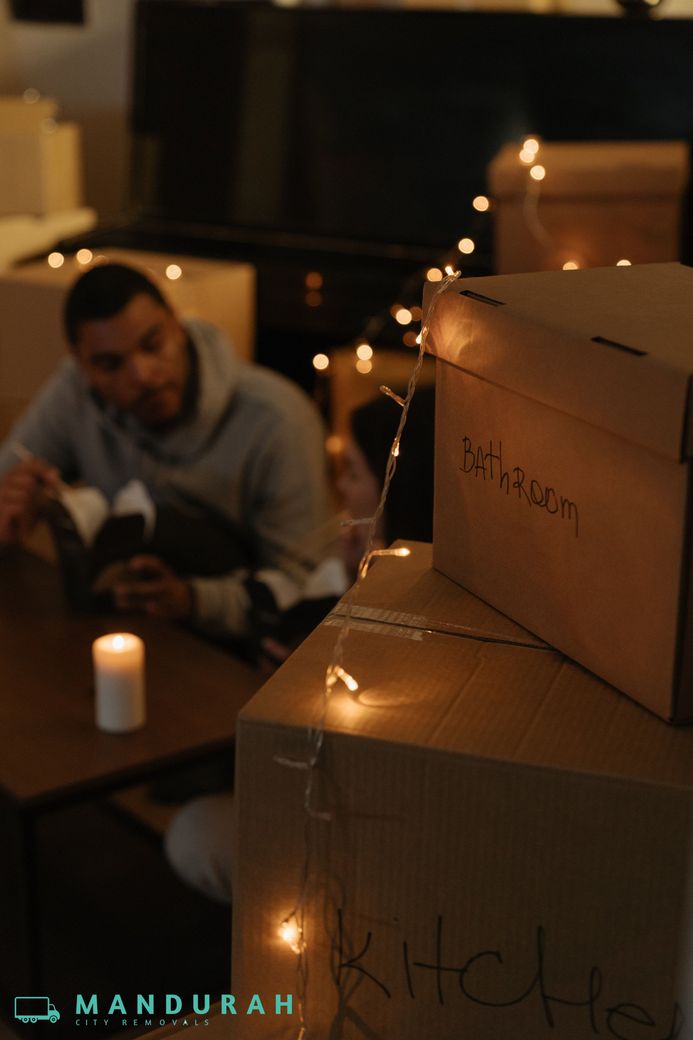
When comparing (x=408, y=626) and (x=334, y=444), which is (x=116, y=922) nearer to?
(x=408, y=626)

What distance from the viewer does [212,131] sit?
13.3 ft

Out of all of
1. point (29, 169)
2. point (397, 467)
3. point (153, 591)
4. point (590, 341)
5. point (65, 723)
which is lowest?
point (65, 723)

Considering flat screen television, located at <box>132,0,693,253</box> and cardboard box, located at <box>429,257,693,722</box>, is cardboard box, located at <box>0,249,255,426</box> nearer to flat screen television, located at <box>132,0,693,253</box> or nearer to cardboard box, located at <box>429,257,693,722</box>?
flat screen television, located at <box>132,0,693,253</box>

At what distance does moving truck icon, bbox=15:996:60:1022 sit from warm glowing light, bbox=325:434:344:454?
5.94 feet

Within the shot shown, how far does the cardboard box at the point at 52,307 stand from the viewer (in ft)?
11.5

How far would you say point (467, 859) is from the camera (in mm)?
774

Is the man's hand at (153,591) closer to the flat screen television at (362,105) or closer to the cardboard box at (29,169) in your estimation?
the flat screen television at (362,105)

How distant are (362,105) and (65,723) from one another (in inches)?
98.5

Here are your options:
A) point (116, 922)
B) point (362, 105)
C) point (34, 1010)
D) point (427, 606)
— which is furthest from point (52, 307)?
point (427, 606)

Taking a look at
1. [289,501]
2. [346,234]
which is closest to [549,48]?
[346,234]

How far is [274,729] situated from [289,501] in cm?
170

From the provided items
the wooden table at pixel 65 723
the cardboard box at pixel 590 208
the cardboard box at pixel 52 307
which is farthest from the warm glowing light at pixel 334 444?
the wooden table at pixel 65 723

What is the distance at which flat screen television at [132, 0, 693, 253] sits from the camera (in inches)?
132

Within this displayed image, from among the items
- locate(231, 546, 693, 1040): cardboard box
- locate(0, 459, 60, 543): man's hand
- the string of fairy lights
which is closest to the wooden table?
locate(0, 459, 60, 543): man's hand
